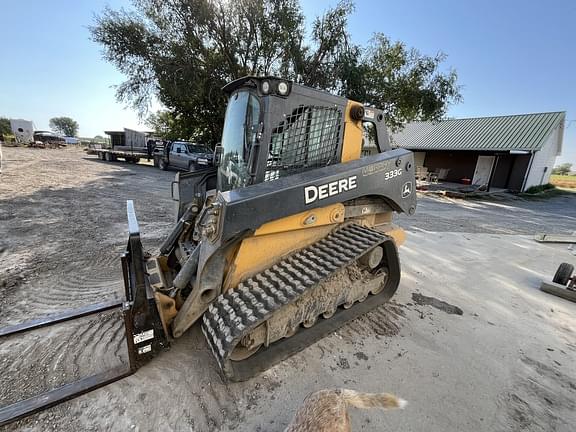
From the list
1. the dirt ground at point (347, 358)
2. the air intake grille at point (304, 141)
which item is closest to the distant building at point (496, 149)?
the dirt ground at point (347, 358)

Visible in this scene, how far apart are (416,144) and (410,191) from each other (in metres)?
20.1

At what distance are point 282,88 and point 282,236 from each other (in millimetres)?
1213

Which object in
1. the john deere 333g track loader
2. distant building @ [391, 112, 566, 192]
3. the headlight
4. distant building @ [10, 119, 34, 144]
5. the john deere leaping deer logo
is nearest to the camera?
the john deere 333g track loader

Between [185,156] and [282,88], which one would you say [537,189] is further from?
[282,88]

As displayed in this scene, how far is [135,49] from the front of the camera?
494 inches

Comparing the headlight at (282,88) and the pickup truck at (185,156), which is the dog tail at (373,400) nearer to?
the headlight at (282,88)

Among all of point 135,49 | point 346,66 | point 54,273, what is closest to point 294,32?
point 346,66

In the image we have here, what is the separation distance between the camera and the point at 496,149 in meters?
15.9

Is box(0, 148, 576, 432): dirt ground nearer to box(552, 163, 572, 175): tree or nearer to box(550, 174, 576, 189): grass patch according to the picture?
box(550, 174, 576, 189): grass patch

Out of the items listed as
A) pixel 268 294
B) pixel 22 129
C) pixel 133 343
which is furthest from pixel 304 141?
pixel 22 129

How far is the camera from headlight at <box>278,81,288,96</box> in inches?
85.1

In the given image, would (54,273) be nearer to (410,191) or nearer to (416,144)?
(410,191)

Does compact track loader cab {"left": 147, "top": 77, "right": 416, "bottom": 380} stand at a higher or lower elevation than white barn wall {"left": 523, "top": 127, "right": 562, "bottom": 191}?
lower

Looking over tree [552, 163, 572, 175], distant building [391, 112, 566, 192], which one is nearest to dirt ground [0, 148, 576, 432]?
distant building [391, 112, 566, 192]
